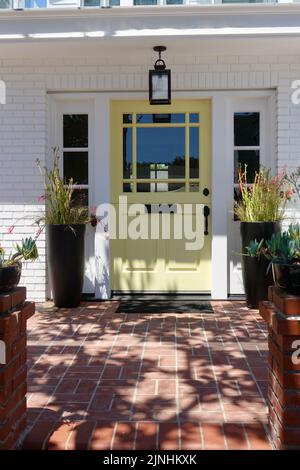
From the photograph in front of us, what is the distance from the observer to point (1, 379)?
2.13 m

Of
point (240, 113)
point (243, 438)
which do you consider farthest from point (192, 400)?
point (240, 113)

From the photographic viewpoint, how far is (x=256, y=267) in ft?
16.8

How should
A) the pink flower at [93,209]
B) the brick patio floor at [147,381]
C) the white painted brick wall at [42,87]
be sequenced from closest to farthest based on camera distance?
the brick patio floor at [147,381] < the white painted brick wall at [42,87] < the pink flower at [93,209]

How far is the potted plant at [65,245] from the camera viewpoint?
525cm

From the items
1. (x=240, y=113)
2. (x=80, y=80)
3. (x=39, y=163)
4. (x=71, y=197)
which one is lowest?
(x=71, y=197)

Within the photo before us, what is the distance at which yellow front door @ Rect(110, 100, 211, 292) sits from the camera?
18.9 ft

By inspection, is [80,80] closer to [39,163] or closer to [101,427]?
[39,163]

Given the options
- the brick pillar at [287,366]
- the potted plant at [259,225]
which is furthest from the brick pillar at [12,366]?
the potted plant at [259,225]

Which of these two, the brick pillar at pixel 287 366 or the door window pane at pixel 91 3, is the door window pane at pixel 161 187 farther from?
the brick pillar at pixel 287 366

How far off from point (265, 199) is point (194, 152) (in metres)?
1.08

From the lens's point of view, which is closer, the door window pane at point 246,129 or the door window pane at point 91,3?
the door window pane at point 91,3

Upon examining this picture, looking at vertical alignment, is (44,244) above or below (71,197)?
below

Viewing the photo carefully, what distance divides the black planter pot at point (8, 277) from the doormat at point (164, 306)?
3001mm

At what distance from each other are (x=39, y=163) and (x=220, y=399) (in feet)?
11.6
